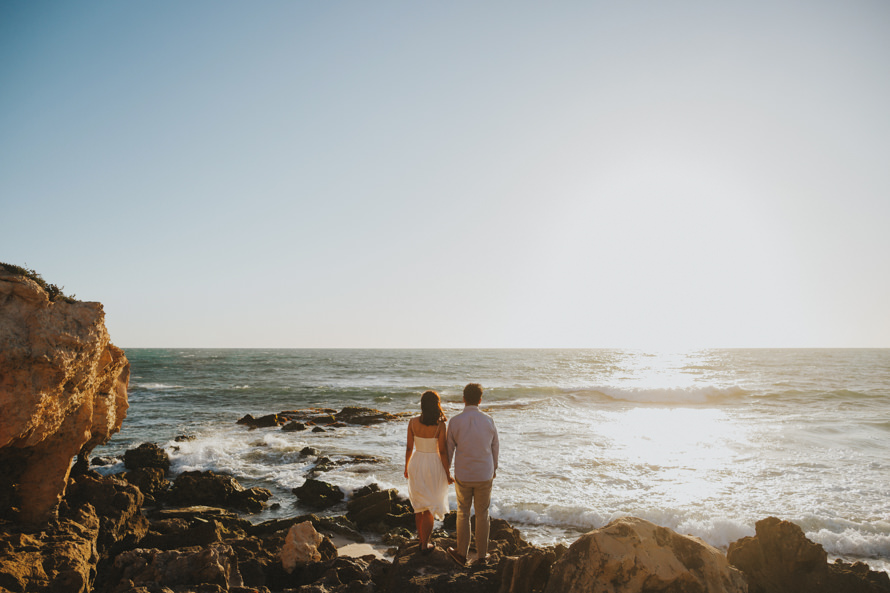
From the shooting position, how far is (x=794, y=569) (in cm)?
461

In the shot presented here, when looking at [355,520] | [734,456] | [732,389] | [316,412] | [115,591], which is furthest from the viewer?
[732,389]

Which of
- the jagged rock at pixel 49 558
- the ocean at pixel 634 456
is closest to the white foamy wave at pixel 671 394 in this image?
the ocean at pixel 634 456

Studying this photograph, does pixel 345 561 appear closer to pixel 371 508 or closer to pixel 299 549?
pixel 299 549

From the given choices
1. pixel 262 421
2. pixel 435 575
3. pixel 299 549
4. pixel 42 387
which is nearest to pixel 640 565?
pixel 435 575

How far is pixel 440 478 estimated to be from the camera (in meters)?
5.38

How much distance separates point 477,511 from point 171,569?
3081mm

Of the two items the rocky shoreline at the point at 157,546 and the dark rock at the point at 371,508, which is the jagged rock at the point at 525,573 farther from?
the dark rock at the point at 371,508

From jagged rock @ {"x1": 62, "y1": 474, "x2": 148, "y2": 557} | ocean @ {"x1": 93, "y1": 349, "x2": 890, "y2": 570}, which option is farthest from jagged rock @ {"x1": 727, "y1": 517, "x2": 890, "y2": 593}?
jagged rock @ {"x1": 62, "y1": 474, "x2": 148, "y2": 557}

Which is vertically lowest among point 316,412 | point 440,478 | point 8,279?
point 316,412

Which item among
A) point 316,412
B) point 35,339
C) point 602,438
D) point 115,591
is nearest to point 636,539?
point 115,591

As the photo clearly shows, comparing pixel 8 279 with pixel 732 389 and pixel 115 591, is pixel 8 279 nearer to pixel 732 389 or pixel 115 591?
pixel 115 591

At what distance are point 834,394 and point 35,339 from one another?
38172mm

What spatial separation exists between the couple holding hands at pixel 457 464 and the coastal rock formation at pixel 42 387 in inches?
146

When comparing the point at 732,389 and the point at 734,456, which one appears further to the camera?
the point at 732,389
